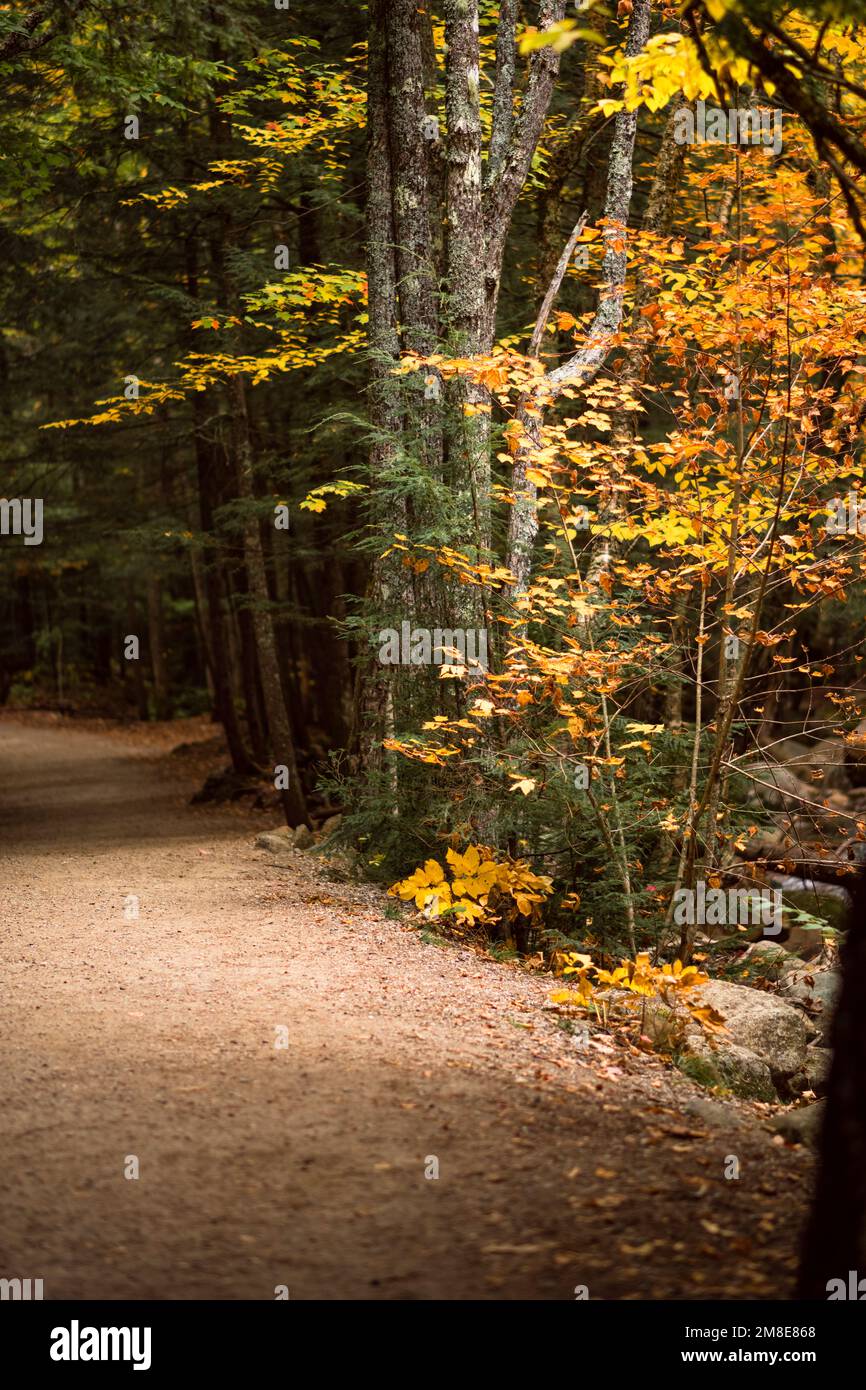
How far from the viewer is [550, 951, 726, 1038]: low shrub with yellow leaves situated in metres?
6.36

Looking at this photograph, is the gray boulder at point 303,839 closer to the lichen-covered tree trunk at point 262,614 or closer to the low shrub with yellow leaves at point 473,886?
the lichen-covered tree trunk at point 262,614

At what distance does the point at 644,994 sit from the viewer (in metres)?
6.64

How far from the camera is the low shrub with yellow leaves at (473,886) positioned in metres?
8.48

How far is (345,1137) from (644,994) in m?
2.68

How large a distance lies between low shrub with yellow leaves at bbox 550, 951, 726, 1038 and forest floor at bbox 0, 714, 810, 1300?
368 millimetres

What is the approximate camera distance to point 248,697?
70.1 ft

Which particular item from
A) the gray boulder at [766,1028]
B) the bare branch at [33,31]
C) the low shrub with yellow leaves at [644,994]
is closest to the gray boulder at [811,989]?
the gray boulder at [766,1028]

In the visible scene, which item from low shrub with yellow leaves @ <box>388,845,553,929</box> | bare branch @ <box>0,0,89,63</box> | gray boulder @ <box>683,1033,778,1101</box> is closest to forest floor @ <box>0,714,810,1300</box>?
low shrub with yellow leaves @ <box>388,845,553,929</box>

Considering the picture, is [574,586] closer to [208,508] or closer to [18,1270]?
[18,1270]

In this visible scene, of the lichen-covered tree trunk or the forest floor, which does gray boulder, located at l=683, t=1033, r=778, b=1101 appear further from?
the lichen-covered tree trunk

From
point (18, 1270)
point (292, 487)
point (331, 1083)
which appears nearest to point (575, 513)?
point (331, 1083)

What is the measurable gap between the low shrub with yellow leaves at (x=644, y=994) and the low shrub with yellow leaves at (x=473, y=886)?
140 cm

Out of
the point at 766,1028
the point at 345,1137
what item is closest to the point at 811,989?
the point at 766,1028

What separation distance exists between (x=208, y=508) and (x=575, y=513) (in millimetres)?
10390
